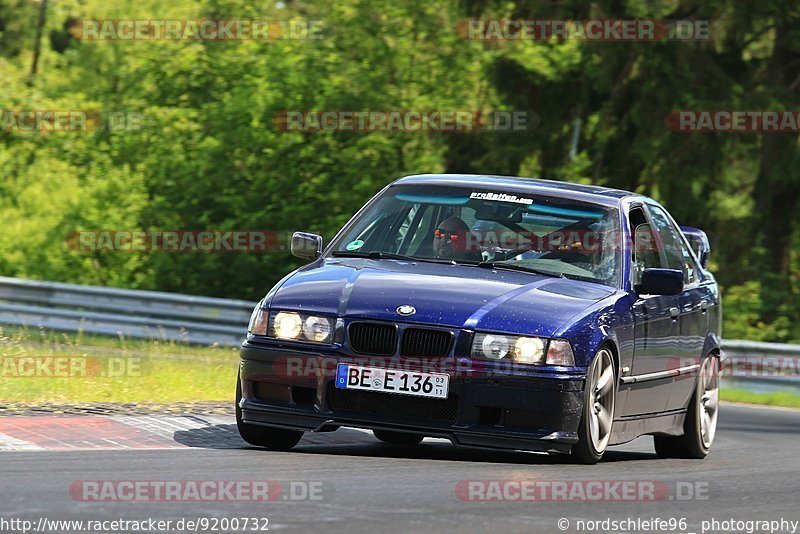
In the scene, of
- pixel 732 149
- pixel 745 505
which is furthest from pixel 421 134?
pixel 745 505

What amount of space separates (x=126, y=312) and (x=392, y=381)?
1500cm

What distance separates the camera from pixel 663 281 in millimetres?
9281

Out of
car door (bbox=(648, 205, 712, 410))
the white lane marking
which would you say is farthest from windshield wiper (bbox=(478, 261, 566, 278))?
the white lane marking

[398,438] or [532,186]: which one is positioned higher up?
[532,186]

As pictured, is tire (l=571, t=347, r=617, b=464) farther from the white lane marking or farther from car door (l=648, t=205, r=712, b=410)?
the white lane marking

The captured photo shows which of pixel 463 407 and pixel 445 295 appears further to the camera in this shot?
pixel 445 295

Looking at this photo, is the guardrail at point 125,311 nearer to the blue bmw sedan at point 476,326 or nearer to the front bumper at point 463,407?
the blue bmw sedan at point 476,326

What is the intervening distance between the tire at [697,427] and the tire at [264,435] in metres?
3.06

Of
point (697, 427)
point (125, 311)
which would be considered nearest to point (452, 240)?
point (697, 427)

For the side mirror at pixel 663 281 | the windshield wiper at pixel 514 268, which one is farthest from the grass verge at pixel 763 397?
the windshield wiper at pixel 514 268

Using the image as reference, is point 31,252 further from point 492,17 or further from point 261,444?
point 261,444

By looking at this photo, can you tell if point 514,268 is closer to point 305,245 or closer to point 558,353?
point 558,353

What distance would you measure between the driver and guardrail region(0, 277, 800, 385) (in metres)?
12.2

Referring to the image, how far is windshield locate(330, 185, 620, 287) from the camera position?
9383 millimetres
